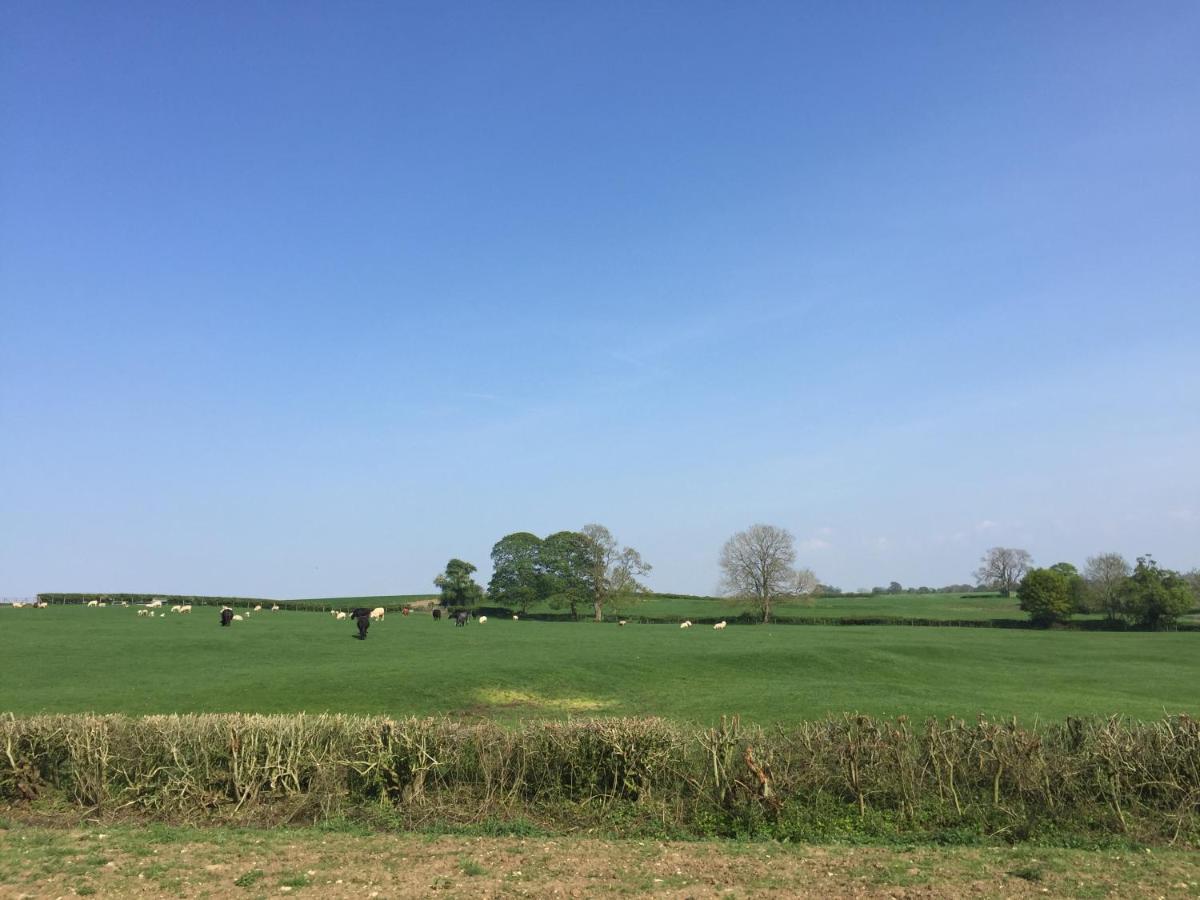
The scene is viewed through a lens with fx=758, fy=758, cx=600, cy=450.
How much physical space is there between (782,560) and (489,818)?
9814 centimetres

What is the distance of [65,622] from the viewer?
2448 inches

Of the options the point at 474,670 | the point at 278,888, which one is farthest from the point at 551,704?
the point at 278,888

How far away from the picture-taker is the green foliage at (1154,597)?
3516 inches

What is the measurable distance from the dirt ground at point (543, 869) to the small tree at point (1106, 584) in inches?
4013

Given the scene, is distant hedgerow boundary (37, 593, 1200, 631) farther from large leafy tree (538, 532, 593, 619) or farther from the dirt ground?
the dirt ground

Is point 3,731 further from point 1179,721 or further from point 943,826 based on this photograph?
point 1179,721

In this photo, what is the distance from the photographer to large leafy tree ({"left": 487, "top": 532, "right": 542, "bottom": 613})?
352 feet

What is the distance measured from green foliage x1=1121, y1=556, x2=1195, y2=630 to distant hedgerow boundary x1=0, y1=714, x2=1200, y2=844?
297ft

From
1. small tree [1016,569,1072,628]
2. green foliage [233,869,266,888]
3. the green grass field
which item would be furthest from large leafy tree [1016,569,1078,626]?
green foliage [233,869,266,888]

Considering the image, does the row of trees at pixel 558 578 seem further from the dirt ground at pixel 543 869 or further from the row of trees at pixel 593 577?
the dirt ground at pixel 543 869

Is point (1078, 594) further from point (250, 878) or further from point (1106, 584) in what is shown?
point (250, 878)

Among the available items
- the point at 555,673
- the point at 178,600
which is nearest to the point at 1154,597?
the point at 555,673

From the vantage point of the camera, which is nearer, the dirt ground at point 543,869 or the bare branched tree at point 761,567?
the dirt ground at point 543,869

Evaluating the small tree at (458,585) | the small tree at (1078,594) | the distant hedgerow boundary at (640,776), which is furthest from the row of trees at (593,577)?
the distant hedgerow boundary at (640,776)
